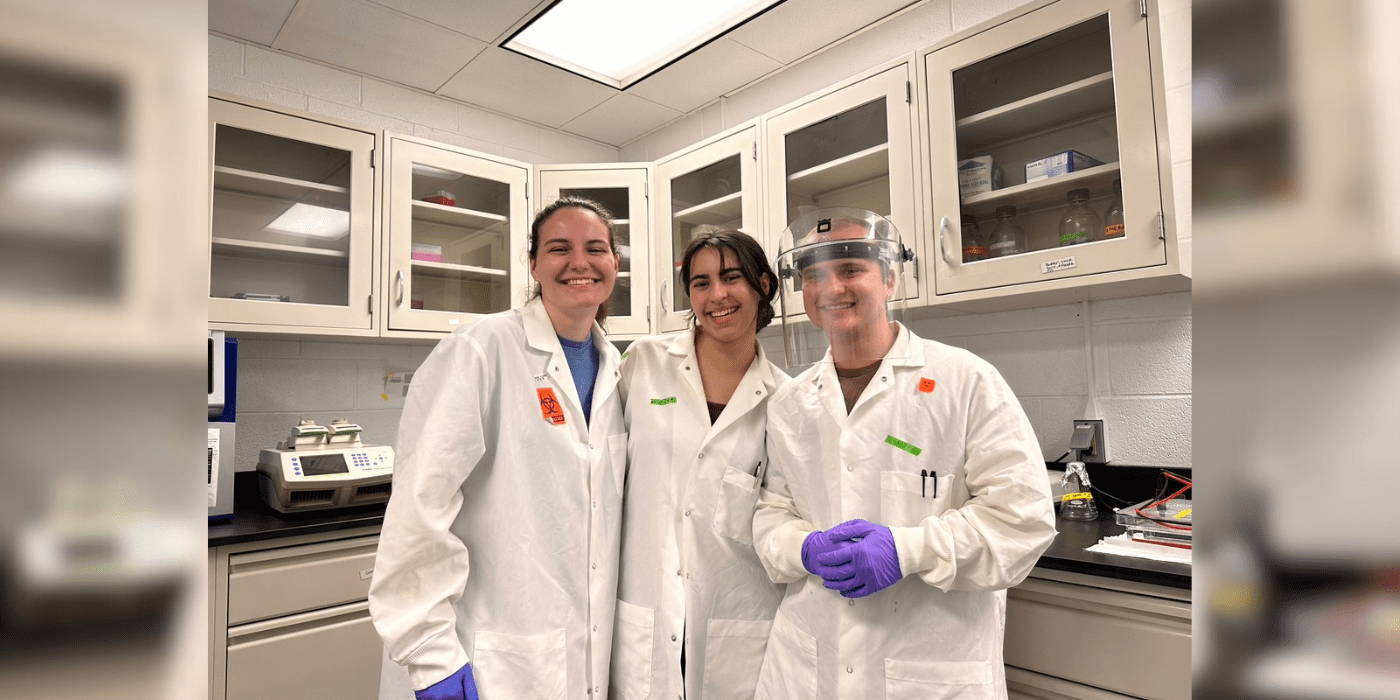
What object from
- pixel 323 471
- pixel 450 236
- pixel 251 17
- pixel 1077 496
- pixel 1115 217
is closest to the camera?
pixel 1115 217

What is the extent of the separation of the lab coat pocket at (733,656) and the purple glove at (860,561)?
275 mm

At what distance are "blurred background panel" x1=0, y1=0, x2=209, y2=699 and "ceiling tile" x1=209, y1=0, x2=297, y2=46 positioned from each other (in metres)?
3.01

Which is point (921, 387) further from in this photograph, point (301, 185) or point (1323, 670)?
point (301, 185)

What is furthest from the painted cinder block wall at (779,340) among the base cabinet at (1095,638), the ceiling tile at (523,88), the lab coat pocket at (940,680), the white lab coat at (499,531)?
the lab coat pocket at (940,680)

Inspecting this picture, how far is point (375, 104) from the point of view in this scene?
120 inches

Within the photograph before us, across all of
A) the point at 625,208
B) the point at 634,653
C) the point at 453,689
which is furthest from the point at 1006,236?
the point at 453,689

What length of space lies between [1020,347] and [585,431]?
157 centimetres

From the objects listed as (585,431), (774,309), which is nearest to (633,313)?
(774,309)

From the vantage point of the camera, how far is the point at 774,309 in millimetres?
1769

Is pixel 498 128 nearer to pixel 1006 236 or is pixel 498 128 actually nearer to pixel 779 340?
pixel 779 340

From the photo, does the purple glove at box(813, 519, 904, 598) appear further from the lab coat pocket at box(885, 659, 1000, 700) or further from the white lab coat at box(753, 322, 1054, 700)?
the lab coat pocket at box(885, 659, 1000, 700)

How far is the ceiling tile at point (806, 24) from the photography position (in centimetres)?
261

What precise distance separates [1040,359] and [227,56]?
313 cm

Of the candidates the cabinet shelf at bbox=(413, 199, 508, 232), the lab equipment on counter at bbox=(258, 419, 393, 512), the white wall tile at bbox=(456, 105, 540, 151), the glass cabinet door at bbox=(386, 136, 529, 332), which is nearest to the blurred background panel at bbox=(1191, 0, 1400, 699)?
the lab equipment on counter at bbox=(258, 419, 393, 512)
